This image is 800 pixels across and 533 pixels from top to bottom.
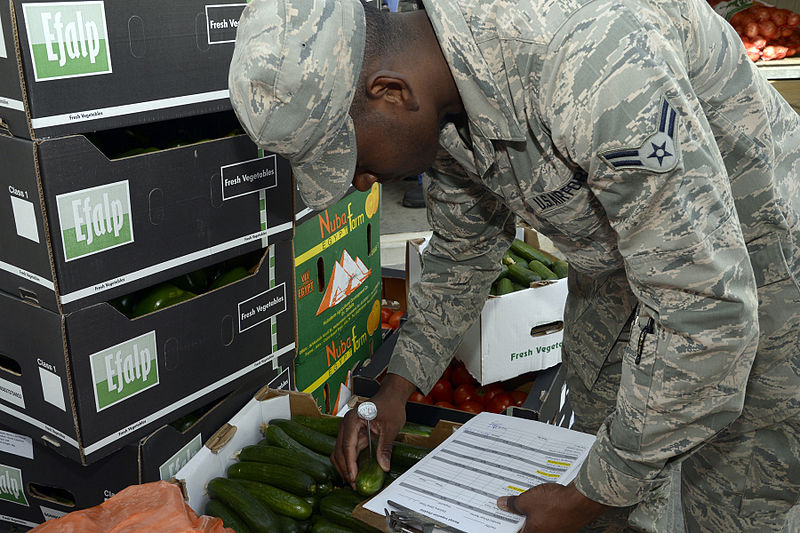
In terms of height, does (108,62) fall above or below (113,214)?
above

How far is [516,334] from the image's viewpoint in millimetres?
2285

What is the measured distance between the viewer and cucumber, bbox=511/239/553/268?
9.09 ft

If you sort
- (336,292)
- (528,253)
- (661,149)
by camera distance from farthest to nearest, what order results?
(528,253)
(336,292)
(661,149)

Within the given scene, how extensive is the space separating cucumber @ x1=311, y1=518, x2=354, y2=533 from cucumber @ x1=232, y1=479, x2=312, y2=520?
3 centimetres

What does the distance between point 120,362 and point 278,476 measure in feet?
1.55

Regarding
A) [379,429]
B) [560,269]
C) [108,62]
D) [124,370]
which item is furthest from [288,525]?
[560,269]

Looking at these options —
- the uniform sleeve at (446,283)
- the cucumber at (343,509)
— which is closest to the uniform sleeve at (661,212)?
the uniform sleeve at (446,283)

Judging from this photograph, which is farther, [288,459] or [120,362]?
[288,459]

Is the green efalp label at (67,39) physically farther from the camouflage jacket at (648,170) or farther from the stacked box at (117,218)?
the camouflage jacket at (648,170)

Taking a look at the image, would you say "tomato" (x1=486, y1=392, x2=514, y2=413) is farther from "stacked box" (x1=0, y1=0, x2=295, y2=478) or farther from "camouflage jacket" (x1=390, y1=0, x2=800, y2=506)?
"camouflage jacket" (x1=390, y1=0, x2=800, y2=506)

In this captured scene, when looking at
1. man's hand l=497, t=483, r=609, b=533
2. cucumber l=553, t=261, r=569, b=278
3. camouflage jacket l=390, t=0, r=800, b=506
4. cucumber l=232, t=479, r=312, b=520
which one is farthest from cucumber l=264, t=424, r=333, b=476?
cucumber l=553, t=261, r=569, b=278

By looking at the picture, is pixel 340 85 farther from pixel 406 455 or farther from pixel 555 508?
pixel 406 455

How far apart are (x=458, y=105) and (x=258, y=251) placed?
946 millimetres

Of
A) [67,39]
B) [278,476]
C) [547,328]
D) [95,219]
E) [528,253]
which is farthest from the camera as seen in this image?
[528,253]
